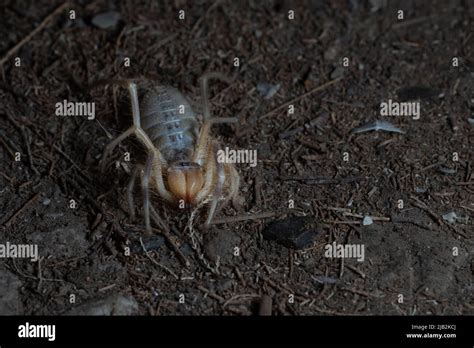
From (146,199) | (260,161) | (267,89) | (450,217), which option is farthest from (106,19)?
(450,217)

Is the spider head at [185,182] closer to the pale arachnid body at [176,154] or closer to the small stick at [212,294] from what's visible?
the pale arachnid body at [176,154]

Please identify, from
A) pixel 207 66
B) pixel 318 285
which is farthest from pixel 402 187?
pixel 207 66

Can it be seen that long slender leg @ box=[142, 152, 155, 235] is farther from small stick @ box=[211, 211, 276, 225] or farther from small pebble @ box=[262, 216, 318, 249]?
small pebble @ box=[262, 216, 318, 249]

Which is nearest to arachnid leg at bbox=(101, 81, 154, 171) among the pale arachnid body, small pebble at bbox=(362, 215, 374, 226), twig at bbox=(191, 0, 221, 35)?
the pale arachnid body

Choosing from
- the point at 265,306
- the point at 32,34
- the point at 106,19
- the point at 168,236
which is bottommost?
the point at 265,306

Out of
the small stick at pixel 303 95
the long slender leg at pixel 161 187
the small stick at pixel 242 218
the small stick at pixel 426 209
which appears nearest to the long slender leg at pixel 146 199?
the long slender leg at pixel 161 187

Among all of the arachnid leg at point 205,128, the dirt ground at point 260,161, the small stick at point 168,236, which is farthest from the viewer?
the arachnid leg at point 205,128

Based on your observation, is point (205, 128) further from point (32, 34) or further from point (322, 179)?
point (32, 34)
